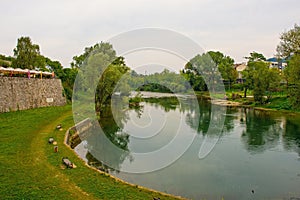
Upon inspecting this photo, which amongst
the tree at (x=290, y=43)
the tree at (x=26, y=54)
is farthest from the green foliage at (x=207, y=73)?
the tree at (x=26, y=54)

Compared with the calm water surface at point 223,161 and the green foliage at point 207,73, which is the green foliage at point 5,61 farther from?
the green foliage at point 207,73

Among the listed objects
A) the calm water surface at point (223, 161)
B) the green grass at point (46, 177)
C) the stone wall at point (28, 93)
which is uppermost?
the stone wall at point (28, 93)

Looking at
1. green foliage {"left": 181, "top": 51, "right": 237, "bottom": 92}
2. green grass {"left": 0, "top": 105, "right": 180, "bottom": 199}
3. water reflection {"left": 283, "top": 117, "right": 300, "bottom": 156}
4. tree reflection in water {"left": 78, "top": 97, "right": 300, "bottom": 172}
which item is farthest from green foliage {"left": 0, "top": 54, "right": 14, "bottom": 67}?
water reflection {"left": 283, "top": 117, "right": 300, "bottom": 156}

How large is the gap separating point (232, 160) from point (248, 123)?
385 inches

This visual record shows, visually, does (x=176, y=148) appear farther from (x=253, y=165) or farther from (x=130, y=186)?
(x=130, y=186)

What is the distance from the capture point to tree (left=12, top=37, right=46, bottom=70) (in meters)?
26.0

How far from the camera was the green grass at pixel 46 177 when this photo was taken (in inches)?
236

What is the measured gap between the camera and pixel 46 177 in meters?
6.83

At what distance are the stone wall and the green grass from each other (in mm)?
5683

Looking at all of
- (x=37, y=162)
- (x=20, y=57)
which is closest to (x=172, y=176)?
(x=37, y=162)

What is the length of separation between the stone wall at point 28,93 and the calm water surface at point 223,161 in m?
5.63

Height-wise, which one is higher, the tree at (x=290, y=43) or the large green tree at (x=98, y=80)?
the tree at (x=290, y=43)

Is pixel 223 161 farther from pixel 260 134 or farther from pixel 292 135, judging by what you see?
pixel 292 135

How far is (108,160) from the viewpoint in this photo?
10695mm
